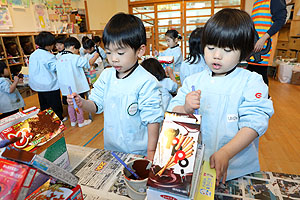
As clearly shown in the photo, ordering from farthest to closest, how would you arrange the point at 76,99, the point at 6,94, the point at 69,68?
the point at 69,68 → the point at 6,94 → the point at 76,99

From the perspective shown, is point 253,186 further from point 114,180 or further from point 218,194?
point 114,180

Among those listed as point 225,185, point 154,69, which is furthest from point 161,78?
point 225,185

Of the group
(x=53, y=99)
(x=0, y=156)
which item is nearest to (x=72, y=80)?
(x=53, y=99)

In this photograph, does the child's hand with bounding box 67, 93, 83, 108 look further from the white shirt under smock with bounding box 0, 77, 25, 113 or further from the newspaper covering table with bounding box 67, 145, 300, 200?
the white shirt under smock with bounding box 0, 77, 25, 113

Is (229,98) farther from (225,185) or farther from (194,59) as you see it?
(194,59)

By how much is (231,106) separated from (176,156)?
0.41 m

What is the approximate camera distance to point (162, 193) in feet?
1.40

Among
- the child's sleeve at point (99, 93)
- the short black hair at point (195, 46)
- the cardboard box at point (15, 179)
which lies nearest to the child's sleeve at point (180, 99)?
the child's sleeve at point (99, 93)

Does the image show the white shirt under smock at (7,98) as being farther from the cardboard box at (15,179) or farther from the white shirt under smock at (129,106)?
the cardboard box at (15,179)

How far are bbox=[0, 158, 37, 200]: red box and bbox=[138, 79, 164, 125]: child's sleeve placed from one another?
0.54 metres

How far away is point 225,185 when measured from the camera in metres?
0.64

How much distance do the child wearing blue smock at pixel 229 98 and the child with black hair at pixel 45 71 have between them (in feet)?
7.64

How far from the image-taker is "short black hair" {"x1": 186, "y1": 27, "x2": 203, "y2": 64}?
1987 mm

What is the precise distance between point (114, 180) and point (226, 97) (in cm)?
52
